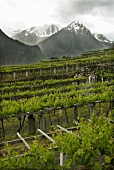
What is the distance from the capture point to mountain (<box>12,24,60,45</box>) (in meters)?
166

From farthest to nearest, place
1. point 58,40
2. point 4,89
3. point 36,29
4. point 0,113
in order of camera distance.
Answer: point 36,29 → point 58,40 → point 4,89 → point 0,113

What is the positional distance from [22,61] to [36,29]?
104207mm

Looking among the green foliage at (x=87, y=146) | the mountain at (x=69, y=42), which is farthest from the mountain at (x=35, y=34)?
the green foliage at (x=87, y=146)

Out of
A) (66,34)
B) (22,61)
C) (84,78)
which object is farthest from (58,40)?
(84,78)

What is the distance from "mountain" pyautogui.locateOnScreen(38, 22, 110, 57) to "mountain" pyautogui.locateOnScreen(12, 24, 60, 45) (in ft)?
82.2

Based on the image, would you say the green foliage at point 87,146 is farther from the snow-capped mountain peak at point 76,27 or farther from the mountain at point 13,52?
the snow-capped mountain peak at point 76,27

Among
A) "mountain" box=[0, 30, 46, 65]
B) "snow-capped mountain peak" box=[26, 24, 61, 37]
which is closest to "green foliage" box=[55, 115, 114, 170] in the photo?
"mountain" box=[0, 30, 46, 65]

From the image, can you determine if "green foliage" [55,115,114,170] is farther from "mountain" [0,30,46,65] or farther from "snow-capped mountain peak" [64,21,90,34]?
"snow-capped mountain peak" [64,21,90,34]

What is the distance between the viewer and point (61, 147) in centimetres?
767

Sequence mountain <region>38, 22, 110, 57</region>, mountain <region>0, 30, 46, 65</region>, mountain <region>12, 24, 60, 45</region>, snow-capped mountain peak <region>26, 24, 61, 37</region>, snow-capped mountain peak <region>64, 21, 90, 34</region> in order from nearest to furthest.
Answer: mountain <region>0, 30, 46, 65</region>, mountain <region>38, 22, 110, 57</region>, snow-capped mountain peak <region>64, 21, 90, 34</region>, mountain <region>12, 24, 60, 45</region>, snow-capped mountain peak <region>26, 24, 61, 37</region>

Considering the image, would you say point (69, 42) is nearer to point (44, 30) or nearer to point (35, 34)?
point (35, 34)

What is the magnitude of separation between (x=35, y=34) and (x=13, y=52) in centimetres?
9285

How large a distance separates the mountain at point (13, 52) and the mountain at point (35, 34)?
69.1 metres

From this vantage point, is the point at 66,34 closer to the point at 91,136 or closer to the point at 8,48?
the point at 8,48
